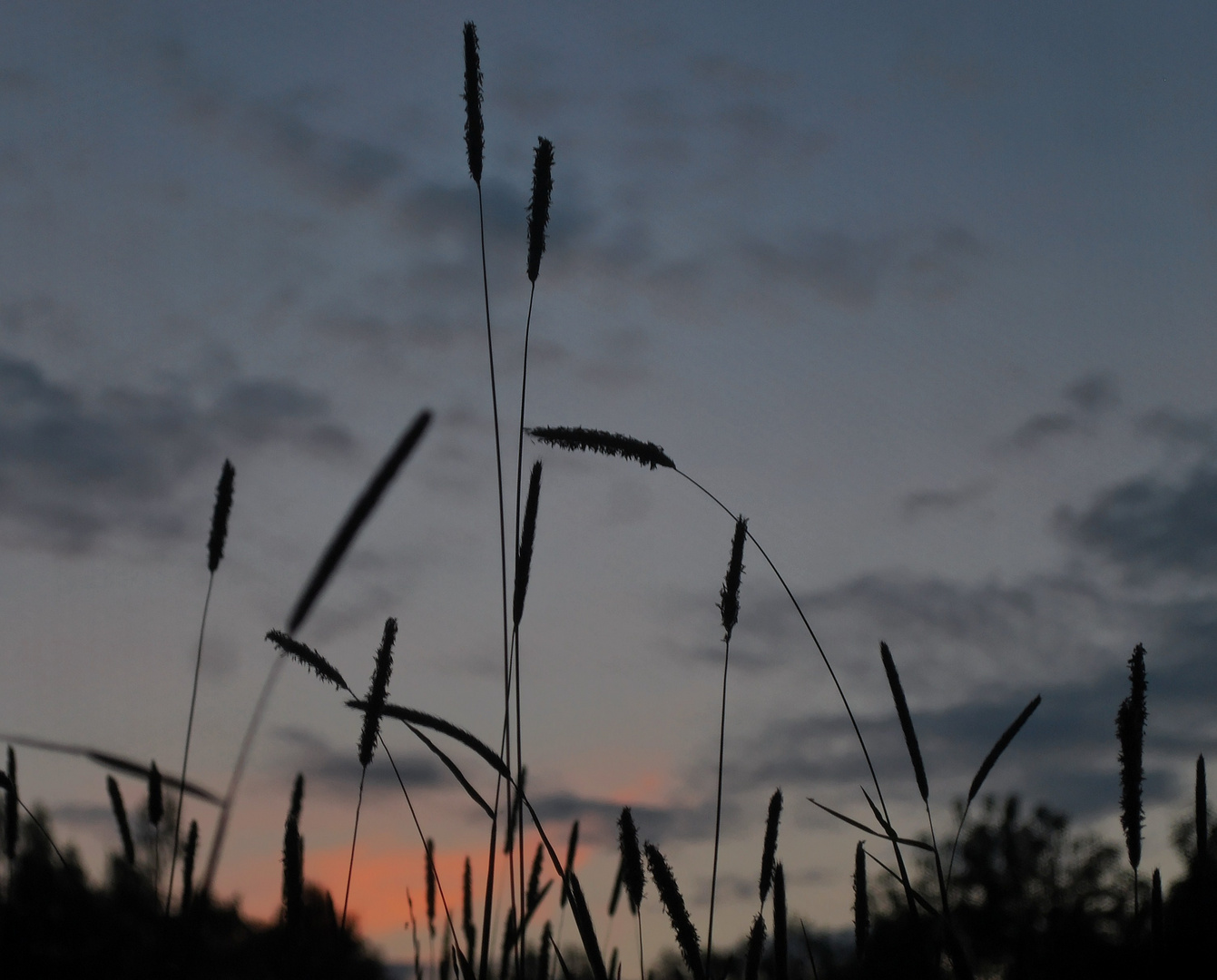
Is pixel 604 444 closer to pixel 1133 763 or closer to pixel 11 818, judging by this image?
pixel 1133 763

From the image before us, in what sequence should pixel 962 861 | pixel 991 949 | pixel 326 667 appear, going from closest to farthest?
pixel 326 667
pixel 991 949
pixel 962 861

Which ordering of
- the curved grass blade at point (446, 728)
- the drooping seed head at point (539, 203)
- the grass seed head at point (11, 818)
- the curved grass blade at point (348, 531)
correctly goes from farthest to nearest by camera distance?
the grass seed head at point (11, 818) < the drooping seed head at point (539, 203) < the curved grass blade at point (446, 728) < the curved grass blade at point (348, 531)

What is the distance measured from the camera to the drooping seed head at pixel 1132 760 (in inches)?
105

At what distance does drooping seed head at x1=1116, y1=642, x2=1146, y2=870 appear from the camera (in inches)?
105

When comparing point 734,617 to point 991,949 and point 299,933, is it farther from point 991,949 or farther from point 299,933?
point 991,949

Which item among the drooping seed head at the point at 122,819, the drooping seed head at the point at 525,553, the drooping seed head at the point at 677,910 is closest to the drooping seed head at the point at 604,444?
the drooping seed head at the point at 525,553

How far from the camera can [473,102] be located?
9.89ft

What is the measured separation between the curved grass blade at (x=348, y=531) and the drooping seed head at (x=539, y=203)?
6.07 feet

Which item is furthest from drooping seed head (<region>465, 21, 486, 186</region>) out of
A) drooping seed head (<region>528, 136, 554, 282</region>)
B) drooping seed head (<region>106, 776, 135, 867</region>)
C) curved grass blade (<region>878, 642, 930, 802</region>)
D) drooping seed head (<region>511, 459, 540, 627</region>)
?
drooping seed head (<region>106, 776, 135, 867</region>)

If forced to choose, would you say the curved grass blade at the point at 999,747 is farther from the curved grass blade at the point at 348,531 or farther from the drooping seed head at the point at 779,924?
the curved grass blade at the point at 348,531

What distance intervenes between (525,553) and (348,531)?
4.97 ft

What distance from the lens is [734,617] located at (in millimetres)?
3107

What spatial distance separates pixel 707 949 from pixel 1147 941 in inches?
44.8

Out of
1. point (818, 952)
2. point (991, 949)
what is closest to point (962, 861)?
point (991, 949)
